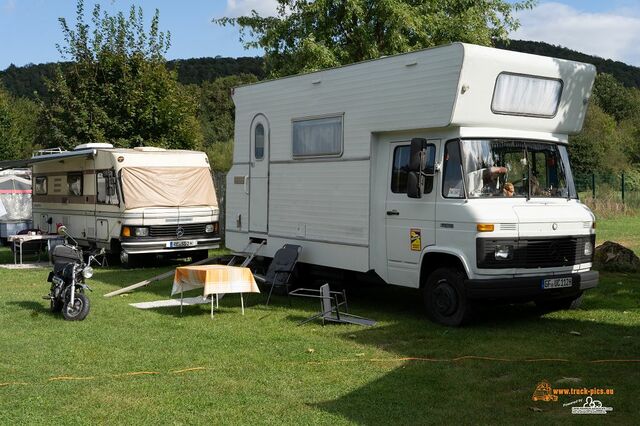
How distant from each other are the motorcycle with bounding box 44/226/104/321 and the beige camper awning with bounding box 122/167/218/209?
219 inches

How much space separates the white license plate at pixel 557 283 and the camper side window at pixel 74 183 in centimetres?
1225

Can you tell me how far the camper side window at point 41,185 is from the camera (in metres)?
19.4

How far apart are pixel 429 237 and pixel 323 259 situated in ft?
6.97

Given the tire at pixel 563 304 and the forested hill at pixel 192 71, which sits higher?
the forested hill at pixel 192 71

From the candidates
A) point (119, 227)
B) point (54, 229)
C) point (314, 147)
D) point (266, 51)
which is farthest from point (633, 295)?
point (54, 229)

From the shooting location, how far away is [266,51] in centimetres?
1902


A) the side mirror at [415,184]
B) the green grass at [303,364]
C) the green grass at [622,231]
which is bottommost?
the green grass at [303,364]

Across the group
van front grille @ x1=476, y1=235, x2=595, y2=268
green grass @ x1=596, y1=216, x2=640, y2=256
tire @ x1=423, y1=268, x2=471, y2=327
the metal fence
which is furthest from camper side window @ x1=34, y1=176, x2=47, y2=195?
the metal fence

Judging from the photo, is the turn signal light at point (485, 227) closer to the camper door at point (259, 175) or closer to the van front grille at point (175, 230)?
the camper door at point (259, 175)

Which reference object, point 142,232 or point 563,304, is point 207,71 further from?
point 563,304

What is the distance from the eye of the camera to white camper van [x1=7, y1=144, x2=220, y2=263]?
15547mm

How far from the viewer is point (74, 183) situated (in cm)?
1764

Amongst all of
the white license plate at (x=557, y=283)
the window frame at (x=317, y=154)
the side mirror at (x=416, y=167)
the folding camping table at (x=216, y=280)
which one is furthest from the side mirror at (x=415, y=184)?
the folding camping table at (x=216, y=280)

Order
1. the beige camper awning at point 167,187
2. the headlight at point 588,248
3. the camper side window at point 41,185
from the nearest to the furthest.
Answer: the headlight at point 588,248, the beige camper awning at point 167,187, the camper side window at point 41,185
